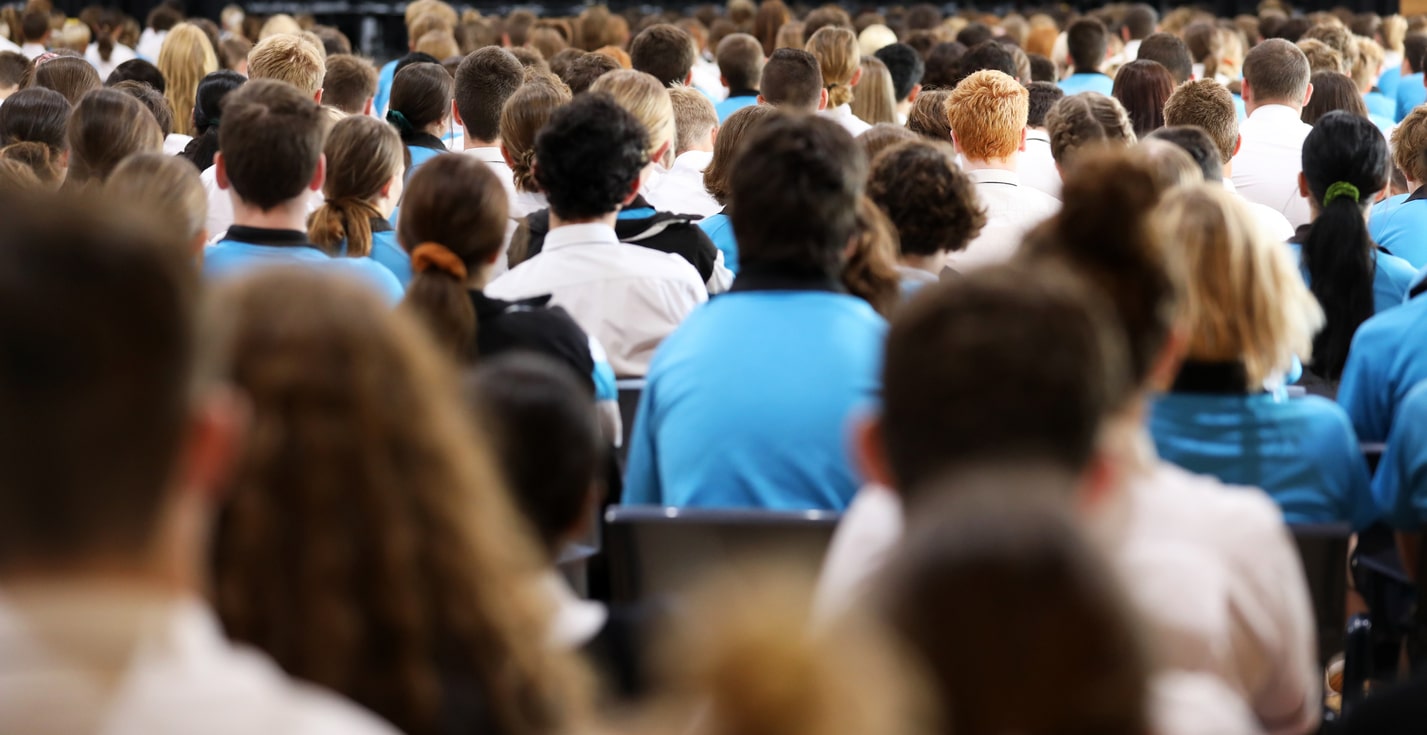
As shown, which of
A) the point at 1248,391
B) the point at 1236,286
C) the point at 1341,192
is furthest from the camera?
the point at 1341,192

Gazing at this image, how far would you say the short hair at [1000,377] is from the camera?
1.50m

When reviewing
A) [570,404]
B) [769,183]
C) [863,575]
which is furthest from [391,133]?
[863,575]

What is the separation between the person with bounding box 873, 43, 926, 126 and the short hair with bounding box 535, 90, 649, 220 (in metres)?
4.70

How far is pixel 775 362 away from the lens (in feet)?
8.85

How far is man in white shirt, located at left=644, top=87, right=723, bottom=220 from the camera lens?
17.6 ft

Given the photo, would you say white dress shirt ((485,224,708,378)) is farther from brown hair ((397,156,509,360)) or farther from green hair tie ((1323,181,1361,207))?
green hair tie ((1323,181,1361,207))

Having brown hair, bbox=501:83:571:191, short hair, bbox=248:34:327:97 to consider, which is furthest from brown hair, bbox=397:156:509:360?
short hair, bbox=248:34:327:97

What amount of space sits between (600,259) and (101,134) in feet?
5.46

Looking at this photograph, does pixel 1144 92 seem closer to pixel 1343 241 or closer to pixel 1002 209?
pixel 1002 209

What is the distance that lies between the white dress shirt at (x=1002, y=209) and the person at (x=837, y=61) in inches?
93.7

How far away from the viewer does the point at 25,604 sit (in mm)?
1013

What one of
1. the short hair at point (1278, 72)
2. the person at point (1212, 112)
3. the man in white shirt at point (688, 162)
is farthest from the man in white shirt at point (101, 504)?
the short hair at point (1278, 72)

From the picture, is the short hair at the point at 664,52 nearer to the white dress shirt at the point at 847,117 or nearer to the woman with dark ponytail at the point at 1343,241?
the white dress shirt at the point at 847,117

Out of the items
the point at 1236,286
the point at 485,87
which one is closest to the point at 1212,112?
the point at 485,87
